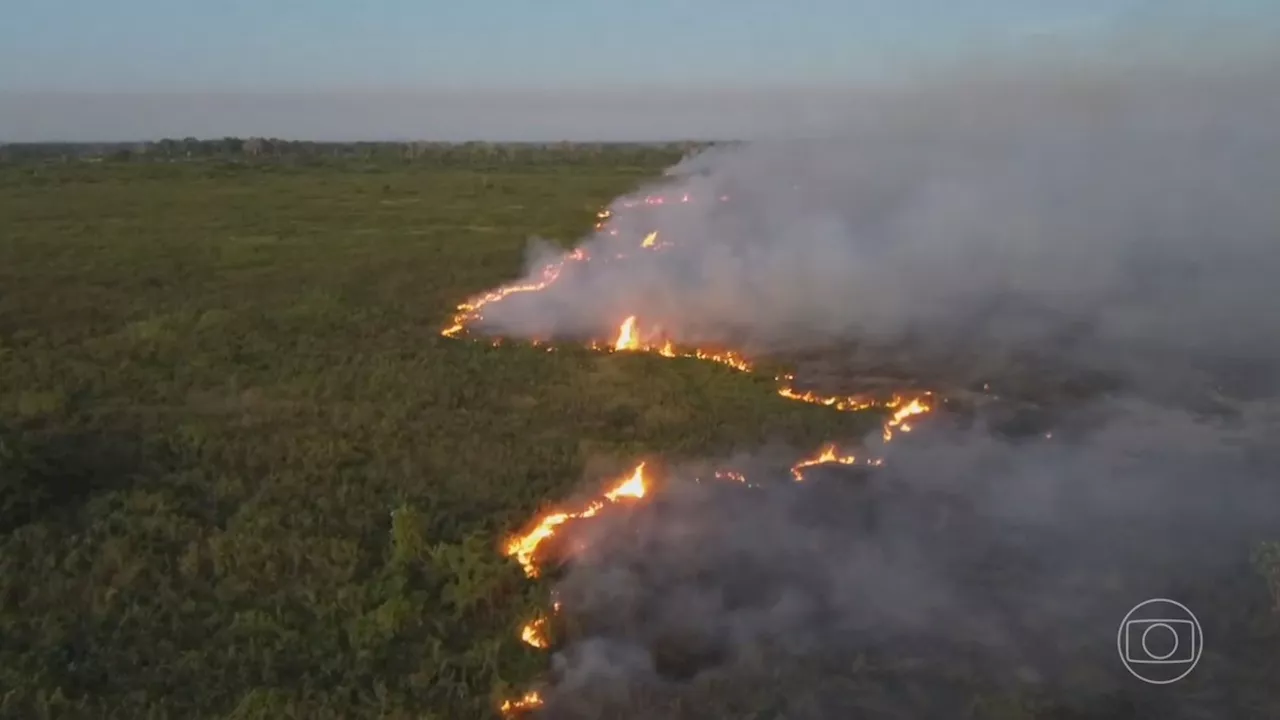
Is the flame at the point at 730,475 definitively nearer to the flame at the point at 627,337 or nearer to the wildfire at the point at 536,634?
the wildfire at the point at 536,634

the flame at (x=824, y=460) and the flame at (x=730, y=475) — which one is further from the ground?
the flame at (x=730, y=475)

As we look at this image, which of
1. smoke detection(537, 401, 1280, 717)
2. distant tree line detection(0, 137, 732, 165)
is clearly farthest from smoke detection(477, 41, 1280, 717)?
distant tree line detection(0, 137, 732, 165)

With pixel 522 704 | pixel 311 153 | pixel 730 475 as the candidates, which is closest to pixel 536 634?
pixel 522 704

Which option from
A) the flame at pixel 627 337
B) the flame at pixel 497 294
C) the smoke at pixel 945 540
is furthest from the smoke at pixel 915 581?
the flame at pixel 497 294

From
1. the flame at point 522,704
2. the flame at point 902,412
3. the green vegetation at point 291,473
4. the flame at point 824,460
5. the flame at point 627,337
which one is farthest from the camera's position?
the flame at point 627,337

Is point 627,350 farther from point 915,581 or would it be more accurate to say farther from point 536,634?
point 536,634

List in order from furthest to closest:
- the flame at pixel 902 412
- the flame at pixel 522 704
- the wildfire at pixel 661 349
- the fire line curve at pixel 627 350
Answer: the wildfire at pixel 661 349 → the flame at pixel 902 412 → the fire line curve at pixel 627 350 → the flame at pixel 522 704
